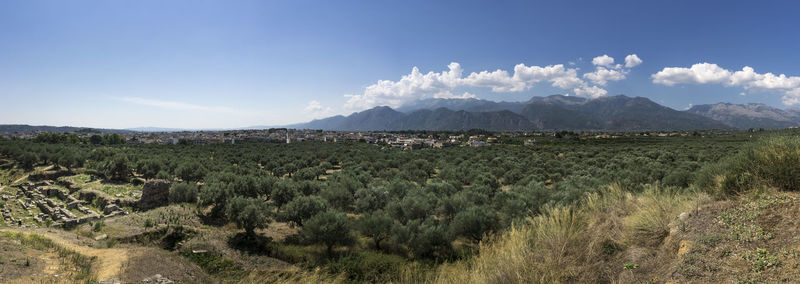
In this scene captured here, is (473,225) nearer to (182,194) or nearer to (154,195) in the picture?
(182,194)

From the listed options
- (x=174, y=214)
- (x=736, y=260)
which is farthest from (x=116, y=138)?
(x=736, y=260)

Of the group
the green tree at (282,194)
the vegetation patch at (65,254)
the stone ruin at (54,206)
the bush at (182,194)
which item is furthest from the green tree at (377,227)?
the stone ruin at (54,206)

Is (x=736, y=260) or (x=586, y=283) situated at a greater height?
(x=736, y=260)

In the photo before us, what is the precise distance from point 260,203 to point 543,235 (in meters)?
15.1

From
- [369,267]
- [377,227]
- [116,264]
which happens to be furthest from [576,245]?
[116,264]

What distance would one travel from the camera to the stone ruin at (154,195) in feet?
66.0

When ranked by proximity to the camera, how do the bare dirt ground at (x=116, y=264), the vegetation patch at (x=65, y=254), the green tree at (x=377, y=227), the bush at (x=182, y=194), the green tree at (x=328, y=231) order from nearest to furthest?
1. the bare dirt ground at (x=116, y=264)
2. the vegetation patch at (x=65, y=254)
3. the green tree at (x=328, y=231)
4. the green tree at (x=377, y=227)
5. the bush at (x=182, y=194)

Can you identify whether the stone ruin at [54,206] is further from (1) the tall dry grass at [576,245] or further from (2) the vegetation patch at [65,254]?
(1) the tall dry grass at [576,245]

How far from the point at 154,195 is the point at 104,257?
1194 centimetres

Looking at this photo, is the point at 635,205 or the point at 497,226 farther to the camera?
the point at 497,226

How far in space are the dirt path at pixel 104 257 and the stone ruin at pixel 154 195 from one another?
8.60m

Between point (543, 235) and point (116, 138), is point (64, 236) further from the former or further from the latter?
point (116, 138)

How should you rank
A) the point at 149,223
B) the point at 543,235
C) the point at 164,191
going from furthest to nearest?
the point at 164,191, the point at 149,223, the point at 543,235

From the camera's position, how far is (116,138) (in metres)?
95.8
